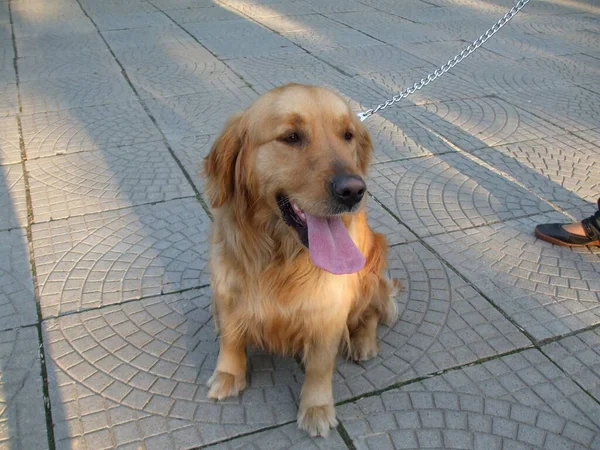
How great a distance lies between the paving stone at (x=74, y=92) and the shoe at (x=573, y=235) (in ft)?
15.3

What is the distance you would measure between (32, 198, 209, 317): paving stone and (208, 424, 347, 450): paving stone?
1.23m

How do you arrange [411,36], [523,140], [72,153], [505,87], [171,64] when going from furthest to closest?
1. [411,36]
2. [171,64]
3. [505,87]
4. [523,140]
5. [72,153]

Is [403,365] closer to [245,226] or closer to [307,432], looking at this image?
[307,432]

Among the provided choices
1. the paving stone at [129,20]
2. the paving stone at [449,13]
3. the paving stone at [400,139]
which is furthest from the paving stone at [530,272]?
the paving stone at [129,20]

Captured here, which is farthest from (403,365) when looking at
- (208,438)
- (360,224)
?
(208,438)

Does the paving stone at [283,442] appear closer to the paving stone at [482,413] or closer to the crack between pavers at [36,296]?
the paving stone at [482,413]

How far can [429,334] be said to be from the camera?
319 cm

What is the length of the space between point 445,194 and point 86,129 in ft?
11.9

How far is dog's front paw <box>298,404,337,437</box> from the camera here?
2.56 m

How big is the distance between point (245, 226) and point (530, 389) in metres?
1.72

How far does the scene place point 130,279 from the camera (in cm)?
354

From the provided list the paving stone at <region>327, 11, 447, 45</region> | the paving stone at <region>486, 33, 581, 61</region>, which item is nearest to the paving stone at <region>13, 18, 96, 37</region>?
the paving stone at <region>327, 11, 447, 45</region>

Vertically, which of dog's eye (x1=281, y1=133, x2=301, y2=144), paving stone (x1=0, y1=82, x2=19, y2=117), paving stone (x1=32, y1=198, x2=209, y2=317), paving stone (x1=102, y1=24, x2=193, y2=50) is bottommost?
paving stone (x1=0, y1=82, x2=19, y2=117)

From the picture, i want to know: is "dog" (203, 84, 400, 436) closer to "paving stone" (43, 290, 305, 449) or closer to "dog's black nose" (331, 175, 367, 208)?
"dog's black nose" (331, 175, 367, 208)
